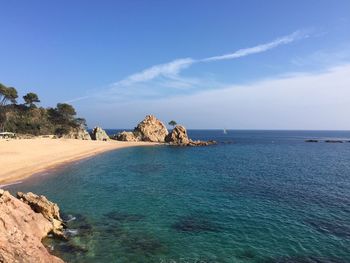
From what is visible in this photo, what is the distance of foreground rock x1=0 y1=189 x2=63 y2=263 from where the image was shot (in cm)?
1571

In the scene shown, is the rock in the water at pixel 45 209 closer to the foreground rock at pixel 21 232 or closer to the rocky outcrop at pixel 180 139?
the foreground rock at pixel 21 232

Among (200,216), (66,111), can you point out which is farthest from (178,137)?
(200,216)

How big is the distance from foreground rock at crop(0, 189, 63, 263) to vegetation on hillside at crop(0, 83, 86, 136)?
107376 mm

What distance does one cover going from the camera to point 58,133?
130500 mm

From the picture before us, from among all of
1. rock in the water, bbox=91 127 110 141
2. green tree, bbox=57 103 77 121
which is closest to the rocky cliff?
rock in the water, bbox=91 127 110 141

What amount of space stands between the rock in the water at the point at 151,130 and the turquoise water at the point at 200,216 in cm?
9296

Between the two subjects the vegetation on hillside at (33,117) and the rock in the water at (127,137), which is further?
the rock in the water at (127,137)

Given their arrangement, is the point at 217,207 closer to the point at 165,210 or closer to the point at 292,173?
the point at 165,210

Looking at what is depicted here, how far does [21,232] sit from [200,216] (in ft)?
54.9

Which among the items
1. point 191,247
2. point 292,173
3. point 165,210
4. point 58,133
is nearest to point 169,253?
point 191,247

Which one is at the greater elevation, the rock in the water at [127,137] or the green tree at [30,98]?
the green tree at [30,98]

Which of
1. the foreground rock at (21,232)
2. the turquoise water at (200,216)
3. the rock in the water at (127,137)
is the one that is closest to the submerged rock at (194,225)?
the turquoise water at (200,216)

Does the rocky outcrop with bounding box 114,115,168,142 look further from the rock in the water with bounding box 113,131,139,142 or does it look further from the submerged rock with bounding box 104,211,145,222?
the submerged rock with bounding box 104,211,145,222

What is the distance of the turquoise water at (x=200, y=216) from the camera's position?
21.6 metres
